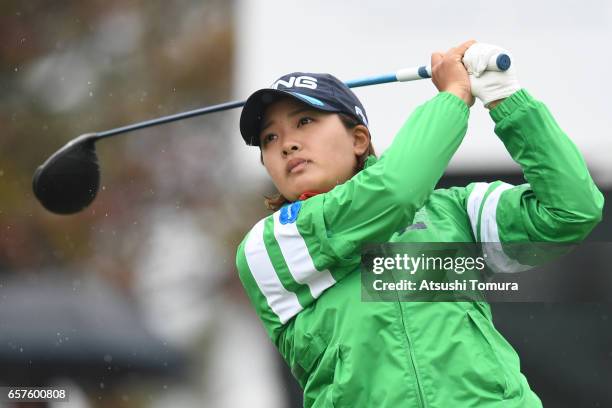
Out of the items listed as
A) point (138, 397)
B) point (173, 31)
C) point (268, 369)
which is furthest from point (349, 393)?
point (173, 31)

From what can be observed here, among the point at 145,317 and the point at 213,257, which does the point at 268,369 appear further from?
the point at 213,257

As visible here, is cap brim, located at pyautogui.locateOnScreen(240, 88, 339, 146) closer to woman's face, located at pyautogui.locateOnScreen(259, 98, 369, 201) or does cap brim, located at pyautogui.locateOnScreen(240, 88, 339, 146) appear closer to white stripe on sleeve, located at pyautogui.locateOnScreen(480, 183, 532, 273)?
woman's face, located at pyautogui.locateOnScreen(259, 98, 369, 201)

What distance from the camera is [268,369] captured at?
21.5ft

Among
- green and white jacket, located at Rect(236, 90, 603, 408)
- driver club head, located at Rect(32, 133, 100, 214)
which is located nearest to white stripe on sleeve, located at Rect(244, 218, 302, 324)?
green and white jacket, located at Rect(236, 90, 603, 408)

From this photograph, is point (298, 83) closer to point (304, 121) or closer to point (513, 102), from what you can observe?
point (304, 121)

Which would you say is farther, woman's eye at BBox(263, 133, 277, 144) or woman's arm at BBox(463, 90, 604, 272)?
woman's eye at BBox(263, 133, 277, 144)

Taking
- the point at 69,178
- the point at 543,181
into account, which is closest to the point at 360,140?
the point at 543,181

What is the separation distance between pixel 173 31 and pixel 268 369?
3496mm

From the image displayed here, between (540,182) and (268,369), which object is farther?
(268,369)

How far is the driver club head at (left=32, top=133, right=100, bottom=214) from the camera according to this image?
3744 millimetres

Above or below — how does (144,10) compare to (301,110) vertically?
below

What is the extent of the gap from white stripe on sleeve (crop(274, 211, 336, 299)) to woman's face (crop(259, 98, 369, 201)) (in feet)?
0.58

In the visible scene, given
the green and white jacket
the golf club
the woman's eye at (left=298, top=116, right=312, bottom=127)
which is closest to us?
the green and white jacket

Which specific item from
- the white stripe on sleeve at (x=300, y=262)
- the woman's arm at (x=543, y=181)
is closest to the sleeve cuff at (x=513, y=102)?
the woman's arm at (x=543, y=181)
